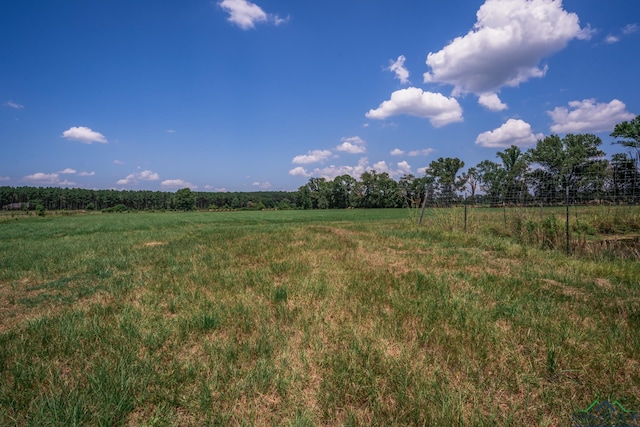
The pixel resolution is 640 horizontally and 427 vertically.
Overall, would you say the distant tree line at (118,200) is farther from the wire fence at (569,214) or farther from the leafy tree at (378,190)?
the wire fence at (569,214)

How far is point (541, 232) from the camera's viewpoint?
34.3 ft

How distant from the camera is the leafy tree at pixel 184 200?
142 metres

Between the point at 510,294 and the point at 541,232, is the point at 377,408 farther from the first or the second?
the point at 541,232

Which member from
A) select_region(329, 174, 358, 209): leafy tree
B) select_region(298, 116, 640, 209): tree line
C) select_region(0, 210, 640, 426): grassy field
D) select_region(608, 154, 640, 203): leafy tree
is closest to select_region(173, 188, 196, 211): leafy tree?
select_region(298, 116, 640, 209): tree line

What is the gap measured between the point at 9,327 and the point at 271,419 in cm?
472

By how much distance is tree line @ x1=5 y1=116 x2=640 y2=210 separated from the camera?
11.0m

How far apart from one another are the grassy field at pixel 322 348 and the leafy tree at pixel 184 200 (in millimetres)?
151086

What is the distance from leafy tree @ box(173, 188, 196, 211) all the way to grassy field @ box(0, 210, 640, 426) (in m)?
151

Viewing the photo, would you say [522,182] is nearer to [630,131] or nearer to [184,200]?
[630,131]

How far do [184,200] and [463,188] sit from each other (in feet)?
497

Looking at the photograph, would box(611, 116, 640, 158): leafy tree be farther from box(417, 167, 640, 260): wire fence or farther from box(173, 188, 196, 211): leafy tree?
box(173, 188, 196, 211): leafy tree

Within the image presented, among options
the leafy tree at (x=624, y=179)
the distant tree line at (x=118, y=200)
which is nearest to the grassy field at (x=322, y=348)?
the leafy tree at (x=624, y=179)

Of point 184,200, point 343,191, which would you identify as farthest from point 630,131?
point 184,200

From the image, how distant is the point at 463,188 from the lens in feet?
49.4
